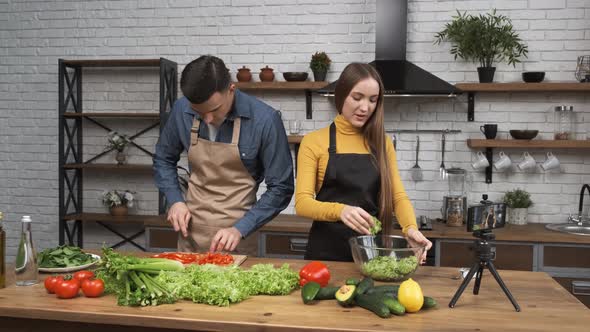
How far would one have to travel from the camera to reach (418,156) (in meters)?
5.16

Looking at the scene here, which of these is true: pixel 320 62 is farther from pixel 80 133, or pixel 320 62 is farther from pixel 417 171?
pixel 80 133

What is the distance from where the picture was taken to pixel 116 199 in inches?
210

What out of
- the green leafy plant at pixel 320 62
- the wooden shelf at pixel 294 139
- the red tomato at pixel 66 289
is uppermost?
the green leafy plant at pixel 320 62

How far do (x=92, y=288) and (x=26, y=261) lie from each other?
0.33 meters

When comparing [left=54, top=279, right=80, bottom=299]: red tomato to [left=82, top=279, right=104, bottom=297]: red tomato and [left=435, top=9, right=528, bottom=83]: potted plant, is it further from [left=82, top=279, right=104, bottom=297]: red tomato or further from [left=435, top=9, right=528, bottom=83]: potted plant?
[left=435, top=9, right=528, bottom=83]: potted plant

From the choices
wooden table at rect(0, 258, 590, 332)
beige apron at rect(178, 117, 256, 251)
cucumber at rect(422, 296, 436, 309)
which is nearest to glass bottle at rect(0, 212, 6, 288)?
wooden table at rect(0, 258, 590, 332)

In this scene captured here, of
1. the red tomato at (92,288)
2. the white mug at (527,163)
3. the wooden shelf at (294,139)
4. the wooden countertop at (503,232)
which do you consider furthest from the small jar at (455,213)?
the red tomato at (92,288)

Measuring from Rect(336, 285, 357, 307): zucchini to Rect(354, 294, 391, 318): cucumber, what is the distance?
3cm

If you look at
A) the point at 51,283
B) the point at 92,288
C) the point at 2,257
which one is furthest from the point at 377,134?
the point at 2,257

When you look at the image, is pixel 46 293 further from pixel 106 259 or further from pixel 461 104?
pixel 461 104

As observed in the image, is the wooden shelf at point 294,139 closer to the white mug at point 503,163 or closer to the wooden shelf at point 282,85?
the wooden shelf at point 282,85

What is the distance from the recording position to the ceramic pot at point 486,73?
4793mm

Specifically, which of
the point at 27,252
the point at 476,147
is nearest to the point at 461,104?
the point at 476,147

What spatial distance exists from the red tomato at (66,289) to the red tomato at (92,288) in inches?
1.3
